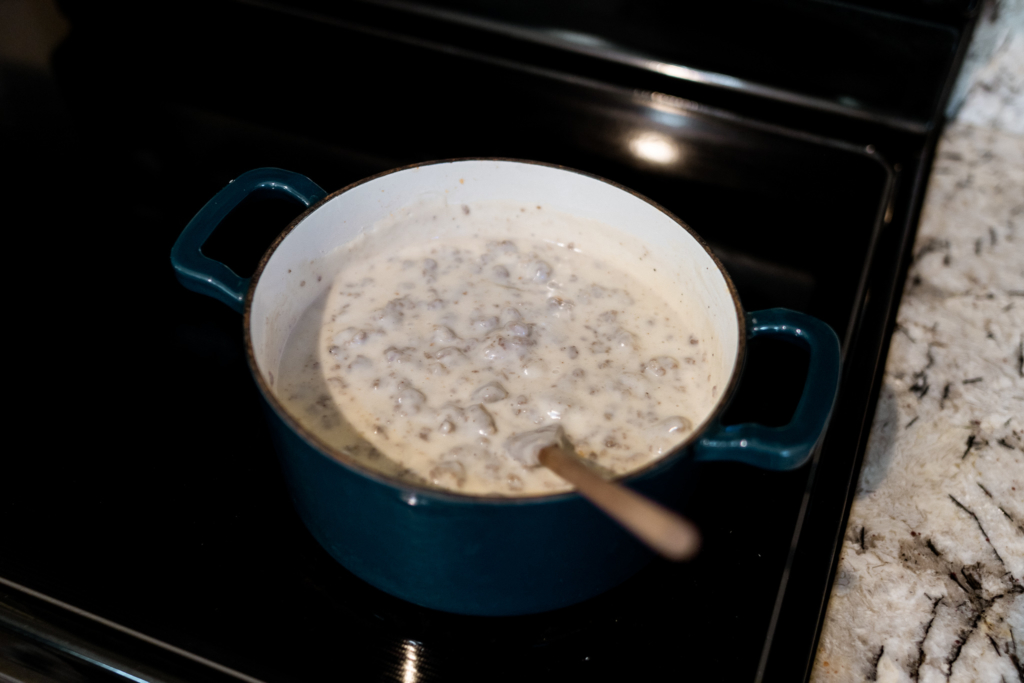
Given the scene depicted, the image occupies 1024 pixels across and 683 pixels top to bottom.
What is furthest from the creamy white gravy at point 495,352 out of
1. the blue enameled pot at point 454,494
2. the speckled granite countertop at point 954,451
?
the speckled granite countertop at point 954,451

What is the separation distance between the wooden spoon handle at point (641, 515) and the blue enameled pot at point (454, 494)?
0.7 inches

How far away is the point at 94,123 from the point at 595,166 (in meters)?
0.65

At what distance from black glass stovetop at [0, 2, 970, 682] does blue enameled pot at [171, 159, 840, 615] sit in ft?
0.18

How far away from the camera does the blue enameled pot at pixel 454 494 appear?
57 centimetres

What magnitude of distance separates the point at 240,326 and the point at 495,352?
300 mm

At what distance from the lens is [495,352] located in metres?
0.79

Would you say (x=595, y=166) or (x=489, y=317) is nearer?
(x=489, y=317)

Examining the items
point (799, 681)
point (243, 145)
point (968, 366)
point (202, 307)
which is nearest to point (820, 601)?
point (799, 681)

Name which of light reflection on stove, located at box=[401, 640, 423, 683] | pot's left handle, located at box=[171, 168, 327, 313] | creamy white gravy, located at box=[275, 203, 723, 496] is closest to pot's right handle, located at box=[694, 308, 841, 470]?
creamy white gravy, located at box=[275, 203, 723, 496]

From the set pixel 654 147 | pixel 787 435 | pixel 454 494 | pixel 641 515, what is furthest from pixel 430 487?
pixel 654 147

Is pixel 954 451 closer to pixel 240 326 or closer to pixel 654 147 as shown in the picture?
pixel 654 147

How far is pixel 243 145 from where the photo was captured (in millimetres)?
1076

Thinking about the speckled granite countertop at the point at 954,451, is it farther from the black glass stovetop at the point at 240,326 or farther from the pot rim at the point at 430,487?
the pot rim at the point at 430,487

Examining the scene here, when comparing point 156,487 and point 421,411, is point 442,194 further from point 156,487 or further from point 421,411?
point 156,487
